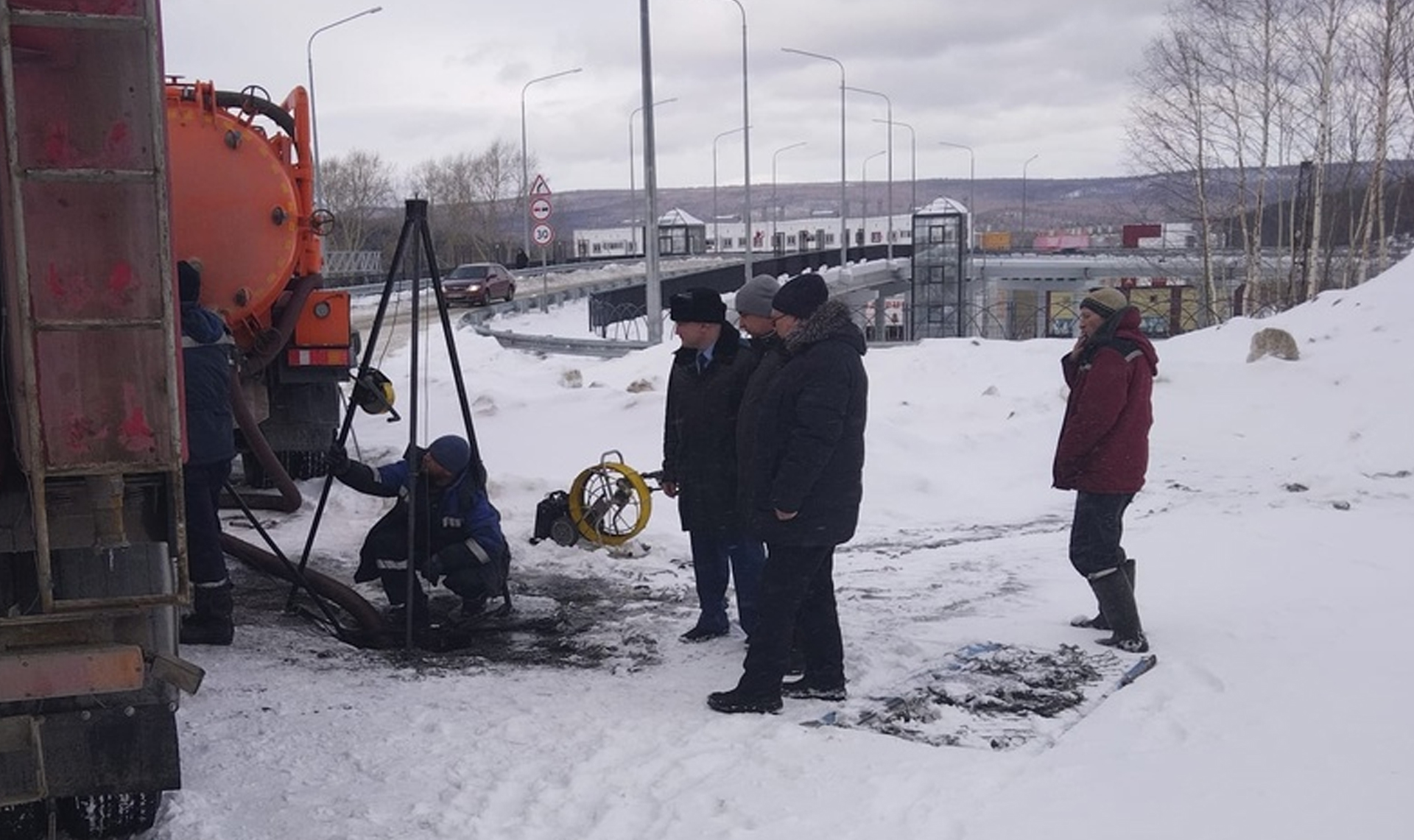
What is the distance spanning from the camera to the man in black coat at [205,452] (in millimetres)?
6219

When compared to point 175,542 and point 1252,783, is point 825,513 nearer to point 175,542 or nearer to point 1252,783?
point 1252,783

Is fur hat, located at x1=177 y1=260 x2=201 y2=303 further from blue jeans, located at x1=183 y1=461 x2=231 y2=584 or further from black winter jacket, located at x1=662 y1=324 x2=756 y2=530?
black winter jacket, located at x1=662 y1=324 x2=756 y2=530

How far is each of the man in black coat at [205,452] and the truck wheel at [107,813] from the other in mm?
2019

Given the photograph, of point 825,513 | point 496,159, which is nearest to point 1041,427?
point 825,513

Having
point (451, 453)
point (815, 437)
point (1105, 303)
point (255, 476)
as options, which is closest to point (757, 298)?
point (815, 437)

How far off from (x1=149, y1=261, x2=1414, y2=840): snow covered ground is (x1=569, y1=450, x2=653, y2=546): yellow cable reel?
16 centimetres

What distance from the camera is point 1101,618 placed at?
21.9 feet

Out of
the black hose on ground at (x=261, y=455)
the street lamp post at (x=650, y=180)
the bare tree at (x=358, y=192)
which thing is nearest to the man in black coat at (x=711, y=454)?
the black hose on ground at (x=261, y=455)

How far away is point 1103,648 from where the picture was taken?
6.32 meters

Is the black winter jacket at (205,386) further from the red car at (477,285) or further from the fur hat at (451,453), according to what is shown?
the red car at (477,285)

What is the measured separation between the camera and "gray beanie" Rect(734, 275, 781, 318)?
20.1 feet

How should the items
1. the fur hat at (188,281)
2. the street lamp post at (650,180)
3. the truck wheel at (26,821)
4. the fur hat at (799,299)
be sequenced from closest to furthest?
→ the truck wheel at (26,821) → the fur hat at (799,299) → the fur hat at (188,281) → the street lamp post at (650,180)

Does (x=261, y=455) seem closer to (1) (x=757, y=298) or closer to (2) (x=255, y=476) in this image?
(2) (x=255, y=476)

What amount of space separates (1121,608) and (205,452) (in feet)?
14.2
